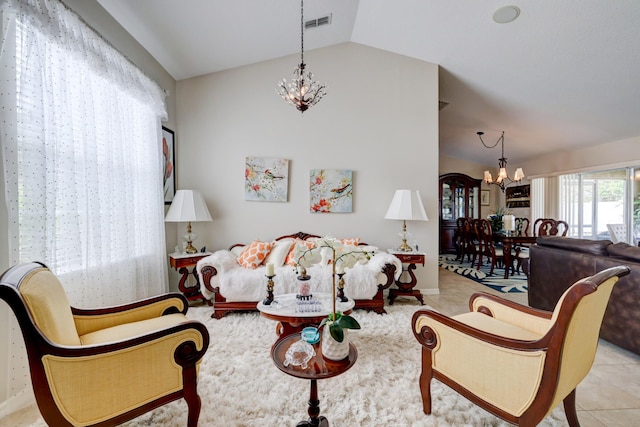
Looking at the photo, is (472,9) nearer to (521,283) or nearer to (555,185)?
(521,283)

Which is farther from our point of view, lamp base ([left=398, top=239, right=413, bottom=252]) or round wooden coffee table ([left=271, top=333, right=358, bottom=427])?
lamp base ([left=398, top=239, right=413, bottom=252])

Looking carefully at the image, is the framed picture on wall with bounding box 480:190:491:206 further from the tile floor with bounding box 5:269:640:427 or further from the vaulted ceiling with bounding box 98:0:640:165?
the tile floor with bounding box 5:269:640:427

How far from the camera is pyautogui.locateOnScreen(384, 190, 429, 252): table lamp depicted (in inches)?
131

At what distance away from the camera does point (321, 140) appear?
3.73m

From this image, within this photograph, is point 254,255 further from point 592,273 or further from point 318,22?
point 592,273

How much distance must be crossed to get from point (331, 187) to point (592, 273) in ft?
8.98

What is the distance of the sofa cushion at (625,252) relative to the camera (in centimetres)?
205

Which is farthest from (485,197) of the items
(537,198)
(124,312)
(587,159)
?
(124,312)

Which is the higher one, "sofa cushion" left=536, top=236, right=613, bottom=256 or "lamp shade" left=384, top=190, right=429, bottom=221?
"lamp shade" left=384, top=190, right=429, bottom=221

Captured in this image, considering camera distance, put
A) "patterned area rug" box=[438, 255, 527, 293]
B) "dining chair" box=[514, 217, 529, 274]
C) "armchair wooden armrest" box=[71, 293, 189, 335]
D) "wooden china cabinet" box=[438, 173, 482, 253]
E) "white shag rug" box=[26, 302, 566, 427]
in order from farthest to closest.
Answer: "wooden china cabinet" box=[438, 173, 482, 253] < "dining chair" box=[514, 217, 529, 274] < "patterned area rug" box=[438, 255, 527, 293] < "armchair wooden armrest" box=[71, 293, 189, 335] < "white shag rug" box=[26, 302, 566, 427]

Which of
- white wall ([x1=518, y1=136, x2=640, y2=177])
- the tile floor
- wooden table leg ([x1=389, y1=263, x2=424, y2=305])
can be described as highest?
white wall ([x1=518, y1=136, x2=640, y2=177])

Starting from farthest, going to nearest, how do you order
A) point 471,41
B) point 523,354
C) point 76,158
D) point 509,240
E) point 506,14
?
point 509,240
point 471,41
point 506,14
point 76,158
point 523,354

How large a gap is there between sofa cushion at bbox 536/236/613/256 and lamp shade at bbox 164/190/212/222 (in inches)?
151

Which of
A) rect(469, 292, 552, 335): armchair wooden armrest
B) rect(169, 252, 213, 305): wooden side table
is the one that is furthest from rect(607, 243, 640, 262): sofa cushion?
rect(169, 252, 213, 305): wooden side table
